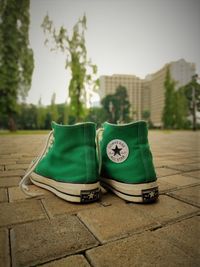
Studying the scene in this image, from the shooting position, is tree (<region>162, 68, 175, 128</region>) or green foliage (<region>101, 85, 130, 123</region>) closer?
tree (<region>162, 68, 175, 128</region>)

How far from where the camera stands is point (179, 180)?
164 centimetres

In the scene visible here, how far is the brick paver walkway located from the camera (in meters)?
0.62

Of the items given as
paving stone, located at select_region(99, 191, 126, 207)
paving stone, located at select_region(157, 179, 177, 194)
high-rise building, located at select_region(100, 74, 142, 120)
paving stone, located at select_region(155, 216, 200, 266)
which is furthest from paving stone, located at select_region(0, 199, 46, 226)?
high-rise building, located at select_region(100, 74, 142, 120)

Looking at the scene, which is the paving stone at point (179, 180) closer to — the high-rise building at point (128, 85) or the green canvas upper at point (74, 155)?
the green canvas upper at point (74, 155)

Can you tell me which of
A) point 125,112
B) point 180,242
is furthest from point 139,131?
point 125,112

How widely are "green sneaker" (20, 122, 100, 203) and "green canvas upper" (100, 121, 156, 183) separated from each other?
0.12 m

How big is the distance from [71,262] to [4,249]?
231 millimetres

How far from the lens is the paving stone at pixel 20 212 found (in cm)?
89

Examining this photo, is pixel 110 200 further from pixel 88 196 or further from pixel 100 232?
pixel 100 232

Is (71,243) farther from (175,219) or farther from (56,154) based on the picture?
(56,154)

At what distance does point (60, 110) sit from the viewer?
4206 cm

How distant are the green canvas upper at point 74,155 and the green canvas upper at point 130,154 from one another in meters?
0.12

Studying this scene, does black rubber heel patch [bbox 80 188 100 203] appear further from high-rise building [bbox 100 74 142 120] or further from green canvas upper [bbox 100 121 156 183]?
high-rise building [bbox 100 74 142 120]

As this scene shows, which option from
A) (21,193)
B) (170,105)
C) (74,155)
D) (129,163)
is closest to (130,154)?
(129,163)
